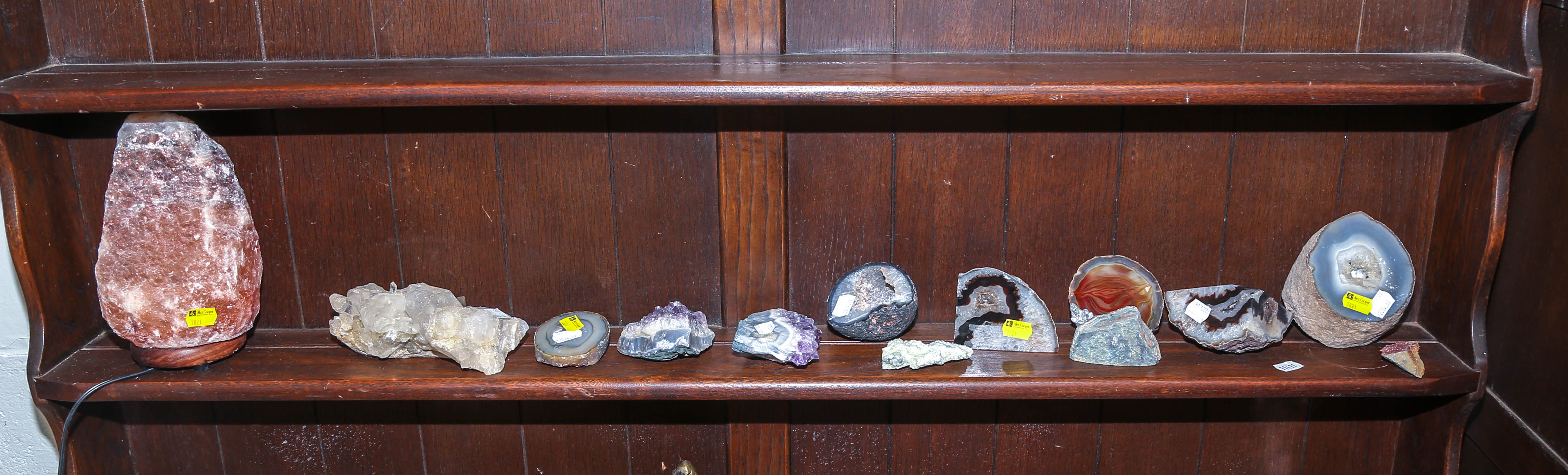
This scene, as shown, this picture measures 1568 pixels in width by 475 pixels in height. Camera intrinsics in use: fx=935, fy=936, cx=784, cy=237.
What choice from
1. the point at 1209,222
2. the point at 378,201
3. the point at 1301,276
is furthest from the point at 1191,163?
the point at 378,201

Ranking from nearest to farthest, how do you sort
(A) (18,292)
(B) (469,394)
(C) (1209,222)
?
(B) (469,394) → (C) (1209,222) → (A) (18,292)

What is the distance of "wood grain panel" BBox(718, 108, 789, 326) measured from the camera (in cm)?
122

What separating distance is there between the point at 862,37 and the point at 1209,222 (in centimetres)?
58

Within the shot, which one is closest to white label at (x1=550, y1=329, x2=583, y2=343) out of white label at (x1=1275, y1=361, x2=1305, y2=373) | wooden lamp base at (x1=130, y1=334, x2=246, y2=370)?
wooden lamp base at (x1=130, y1=334, x2=246, y2=370)

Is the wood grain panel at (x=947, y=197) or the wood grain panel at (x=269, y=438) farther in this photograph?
the wood grain panel at (x=269, y=438)

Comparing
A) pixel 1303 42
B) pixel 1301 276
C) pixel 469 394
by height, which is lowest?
pixel 469 394

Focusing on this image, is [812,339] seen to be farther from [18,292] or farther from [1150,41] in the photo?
[18,292]

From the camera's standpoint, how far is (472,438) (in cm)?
151

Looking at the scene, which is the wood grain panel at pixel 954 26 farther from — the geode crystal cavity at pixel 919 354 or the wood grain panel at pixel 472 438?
the wood grain panel at pixel 472 438

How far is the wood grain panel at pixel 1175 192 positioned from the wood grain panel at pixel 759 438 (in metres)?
0.50

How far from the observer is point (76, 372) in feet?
4.14

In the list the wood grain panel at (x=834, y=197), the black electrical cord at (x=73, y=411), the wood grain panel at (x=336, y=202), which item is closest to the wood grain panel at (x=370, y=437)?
the wood grain panel at (x=336, y=202)

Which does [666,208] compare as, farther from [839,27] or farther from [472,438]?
[472,438]

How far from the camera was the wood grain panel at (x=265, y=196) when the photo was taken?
1.32 metres
